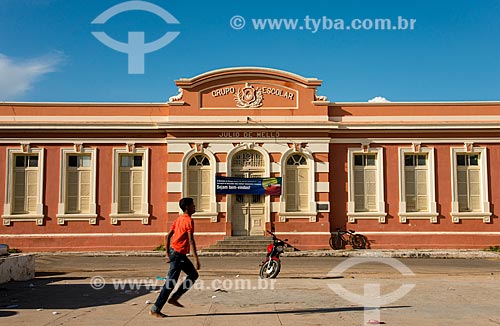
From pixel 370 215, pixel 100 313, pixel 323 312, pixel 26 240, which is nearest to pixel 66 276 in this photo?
pixel 100 313

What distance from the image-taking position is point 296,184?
75.8ft

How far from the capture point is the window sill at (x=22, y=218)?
22547 mm

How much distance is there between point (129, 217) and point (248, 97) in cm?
635

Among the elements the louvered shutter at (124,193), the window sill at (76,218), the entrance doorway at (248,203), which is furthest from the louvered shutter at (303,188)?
the window sill at (76,218)

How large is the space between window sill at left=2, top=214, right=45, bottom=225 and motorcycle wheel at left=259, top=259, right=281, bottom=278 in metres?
12.1

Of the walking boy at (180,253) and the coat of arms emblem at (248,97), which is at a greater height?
the coat of arms emblem at (248,97)

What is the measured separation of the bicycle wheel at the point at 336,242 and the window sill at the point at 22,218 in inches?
424

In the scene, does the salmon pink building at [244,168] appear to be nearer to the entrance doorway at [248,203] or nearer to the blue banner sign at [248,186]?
the entrance doorway at [248,203]

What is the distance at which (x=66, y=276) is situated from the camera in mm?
14289

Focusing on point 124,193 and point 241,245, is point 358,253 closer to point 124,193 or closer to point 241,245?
point 241,245

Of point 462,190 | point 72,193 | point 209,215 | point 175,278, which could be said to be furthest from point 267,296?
point 462,190

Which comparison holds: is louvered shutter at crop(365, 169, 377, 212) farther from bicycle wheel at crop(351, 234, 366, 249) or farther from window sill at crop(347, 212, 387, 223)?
bicycle wheel at crop(351, 234, 366, 249)

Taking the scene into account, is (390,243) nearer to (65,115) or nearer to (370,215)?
(370,215)

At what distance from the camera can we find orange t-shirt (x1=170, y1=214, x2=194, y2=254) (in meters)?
8.34
